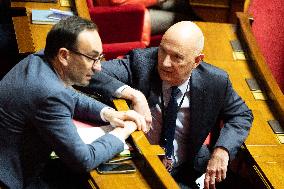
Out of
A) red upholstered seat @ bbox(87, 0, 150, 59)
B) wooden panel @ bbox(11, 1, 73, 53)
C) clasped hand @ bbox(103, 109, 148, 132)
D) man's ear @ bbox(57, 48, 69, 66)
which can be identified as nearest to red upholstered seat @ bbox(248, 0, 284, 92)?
red upholstered seat @ bbox(87, 0, 150, 59)

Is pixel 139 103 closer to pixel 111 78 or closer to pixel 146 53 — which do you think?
pixel 111 78

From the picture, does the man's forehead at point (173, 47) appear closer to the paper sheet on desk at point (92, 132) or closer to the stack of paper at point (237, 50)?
the paper sheet on desk at point (92, 132)

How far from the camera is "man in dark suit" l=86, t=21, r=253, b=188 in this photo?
2293 mm

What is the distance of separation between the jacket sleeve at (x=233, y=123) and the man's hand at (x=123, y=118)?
1.72 feet

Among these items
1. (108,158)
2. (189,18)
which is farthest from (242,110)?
(189,18)

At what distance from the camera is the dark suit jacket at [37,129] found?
69.0 inches

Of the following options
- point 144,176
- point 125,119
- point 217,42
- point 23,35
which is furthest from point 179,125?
point 23,35

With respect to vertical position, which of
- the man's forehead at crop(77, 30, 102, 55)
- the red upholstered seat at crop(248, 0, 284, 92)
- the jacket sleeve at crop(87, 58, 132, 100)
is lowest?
the red upholstered seat at crop(248, 0, 284, 92)

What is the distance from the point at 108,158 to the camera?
1.84m

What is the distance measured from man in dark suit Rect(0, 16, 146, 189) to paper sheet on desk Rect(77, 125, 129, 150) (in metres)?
0.06

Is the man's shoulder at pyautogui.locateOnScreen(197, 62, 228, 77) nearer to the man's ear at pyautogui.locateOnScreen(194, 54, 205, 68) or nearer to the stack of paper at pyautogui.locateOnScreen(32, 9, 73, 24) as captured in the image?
the man's ear at pyautogui.locateOnScreen(194, 54, 205, 68)

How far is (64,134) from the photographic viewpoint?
1741mm

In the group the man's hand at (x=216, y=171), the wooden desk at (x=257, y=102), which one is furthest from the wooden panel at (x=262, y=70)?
the man's hand at (x=216, y=171)

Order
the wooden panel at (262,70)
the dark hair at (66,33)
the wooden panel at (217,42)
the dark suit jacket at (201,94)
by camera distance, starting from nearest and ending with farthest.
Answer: the dark hair at (66,33)
the dark suit jacket at (201,94)
the wooden panel at (262,70)
the wooden panel at (217,42)
